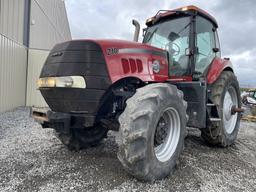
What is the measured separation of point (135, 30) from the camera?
4.30 metres

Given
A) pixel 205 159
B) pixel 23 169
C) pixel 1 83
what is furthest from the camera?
pixel 1 83

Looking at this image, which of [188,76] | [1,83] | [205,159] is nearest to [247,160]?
[205,159]

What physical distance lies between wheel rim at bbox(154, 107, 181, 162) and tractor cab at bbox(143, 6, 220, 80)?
42.1 inches

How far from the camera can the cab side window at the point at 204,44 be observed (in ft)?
14.7

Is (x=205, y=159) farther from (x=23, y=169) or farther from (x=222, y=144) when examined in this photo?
(x=23, y=169)

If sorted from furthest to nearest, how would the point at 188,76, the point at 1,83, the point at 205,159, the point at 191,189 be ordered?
the point at 1,83 < the point at 188,76 < the point at 205,159 < the point at 191,189

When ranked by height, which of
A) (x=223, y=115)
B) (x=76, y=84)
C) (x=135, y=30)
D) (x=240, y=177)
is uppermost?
(x=135, y=30)

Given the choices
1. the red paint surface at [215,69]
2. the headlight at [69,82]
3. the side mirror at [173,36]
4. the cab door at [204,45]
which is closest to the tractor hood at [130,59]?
the headlight at [69,82]

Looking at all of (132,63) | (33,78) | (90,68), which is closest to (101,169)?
(90,68)

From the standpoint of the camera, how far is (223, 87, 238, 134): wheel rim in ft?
16.4

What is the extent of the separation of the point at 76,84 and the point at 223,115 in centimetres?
293

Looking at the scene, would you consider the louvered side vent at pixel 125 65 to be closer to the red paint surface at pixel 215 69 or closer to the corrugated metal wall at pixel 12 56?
the red paint surface at pixel 215 69

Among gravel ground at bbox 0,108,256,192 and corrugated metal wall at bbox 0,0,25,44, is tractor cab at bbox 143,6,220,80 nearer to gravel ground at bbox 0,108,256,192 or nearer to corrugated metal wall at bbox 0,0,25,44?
gravel ground at bbox 0,108,256,192

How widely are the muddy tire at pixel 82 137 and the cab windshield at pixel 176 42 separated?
5.31ft
